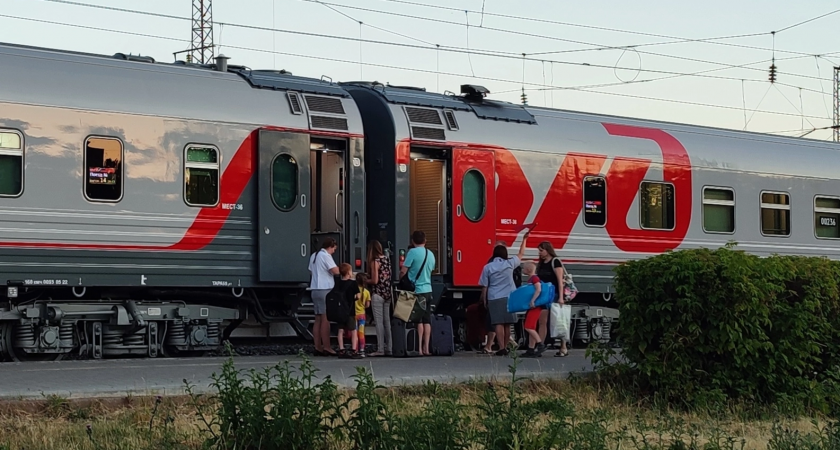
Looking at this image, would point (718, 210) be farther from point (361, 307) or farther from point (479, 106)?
point (361, 307)

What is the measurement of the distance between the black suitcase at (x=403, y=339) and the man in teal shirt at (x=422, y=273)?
95 millimetres

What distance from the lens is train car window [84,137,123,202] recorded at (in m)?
15.9

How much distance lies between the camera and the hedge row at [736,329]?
12336 millimetres

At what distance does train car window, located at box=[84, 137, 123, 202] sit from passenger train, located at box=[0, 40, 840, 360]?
0.08 ft

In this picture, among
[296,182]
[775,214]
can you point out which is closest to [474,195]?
[296,182]

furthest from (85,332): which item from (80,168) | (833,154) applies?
(833,154)

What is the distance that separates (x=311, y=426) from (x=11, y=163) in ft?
26.7

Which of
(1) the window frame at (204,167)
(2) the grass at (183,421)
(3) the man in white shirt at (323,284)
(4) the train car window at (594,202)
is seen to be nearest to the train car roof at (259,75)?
(1) the window frame at (204,167)

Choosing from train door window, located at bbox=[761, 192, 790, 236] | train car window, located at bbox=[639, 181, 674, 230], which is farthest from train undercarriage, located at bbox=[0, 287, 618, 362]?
train door window, located at bbox=[761, 192, 790, 236]

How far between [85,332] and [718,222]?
1226 centimetres

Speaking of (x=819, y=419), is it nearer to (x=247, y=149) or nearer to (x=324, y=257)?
(x=324, y=257)

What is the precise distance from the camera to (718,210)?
76.0 ft

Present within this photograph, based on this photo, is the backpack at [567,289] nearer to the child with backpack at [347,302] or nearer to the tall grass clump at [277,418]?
the child with backpack at [347,302]

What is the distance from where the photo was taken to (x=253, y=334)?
1841 centimetres
